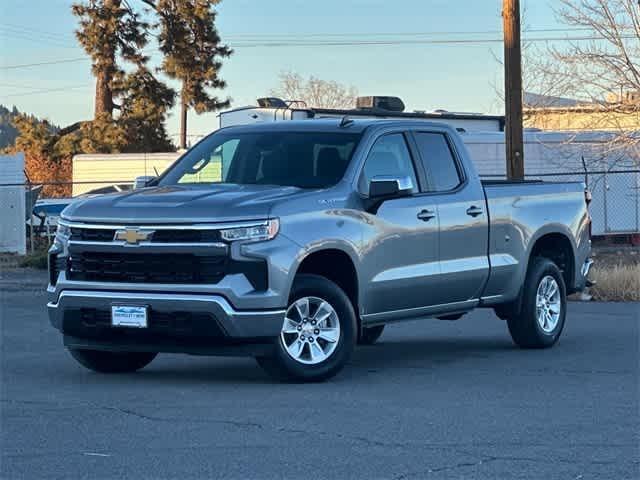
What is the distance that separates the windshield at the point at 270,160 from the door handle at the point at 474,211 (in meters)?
1.37

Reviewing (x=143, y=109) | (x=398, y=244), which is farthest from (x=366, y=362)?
(x=143, y=109)

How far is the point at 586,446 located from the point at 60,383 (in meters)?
4.43

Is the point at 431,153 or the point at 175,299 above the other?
the point at 431,153

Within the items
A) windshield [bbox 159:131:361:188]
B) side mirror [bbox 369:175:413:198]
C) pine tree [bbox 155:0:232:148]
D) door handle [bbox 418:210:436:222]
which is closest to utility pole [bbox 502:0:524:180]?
door handle [bbox 418:210:436:222]

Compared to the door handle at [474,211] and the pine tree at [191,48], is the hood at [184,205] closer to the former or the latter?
the door handle at [474,211]

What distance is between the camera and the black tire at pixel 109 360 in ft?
36.3

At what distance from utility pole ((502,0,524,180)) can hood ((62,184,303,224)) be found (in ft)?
34.8

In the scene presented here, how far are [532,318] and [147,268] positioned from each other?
14.1 ft

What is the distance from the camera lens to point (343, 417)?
8758 mm

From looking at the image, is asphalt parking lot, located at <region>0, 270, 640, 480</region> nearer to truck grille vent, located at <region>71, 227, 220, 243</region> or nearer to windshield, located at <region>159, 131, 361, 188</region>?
truck grille vent, located at <region>71, 227, 220, 243</region>

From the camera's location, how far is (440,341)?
14102 millimetres

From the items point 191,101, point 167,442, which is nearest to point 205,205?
point 167,442

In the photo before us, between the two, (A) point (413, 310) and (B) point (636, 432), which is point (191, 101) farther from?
(B) point (636, 432)

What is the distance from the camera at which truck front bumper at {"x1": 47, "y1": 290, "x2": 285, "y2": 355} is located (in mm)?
9898
